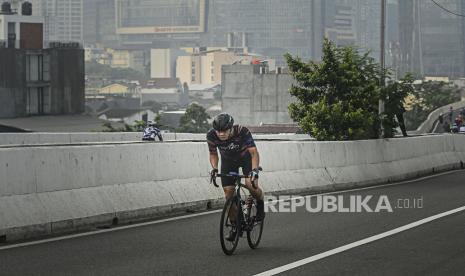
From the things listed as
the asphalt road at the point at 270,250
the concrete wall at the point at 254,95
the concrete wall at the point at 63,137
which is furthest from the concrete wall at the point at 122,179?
the concrete wall at the point at 254,95

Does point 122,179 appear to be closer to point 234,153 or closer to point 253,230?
point 253,230

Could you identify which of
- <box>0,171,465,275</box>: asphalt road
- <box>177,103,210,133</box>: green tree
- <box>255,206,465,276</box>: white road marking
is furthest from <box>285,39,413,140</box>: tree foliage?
<box>177,103,210,133</box>: green tree

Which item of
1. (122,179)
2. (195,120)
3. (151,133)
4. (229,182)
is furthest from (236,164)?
(195,120)

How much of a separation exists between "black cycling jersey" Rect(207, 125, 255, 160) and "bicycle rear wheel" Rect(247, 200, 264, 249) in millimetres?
704

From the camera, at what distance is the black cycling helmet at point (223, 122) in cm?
1270

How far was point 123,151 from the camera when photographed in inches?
688

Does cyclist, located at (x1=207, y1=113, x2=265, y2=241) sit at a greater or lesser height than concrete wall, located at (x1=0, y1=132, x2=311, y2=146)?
greater

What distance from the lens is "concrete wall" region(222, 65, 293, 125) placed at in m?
151

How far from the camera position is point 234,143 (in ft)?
43.1

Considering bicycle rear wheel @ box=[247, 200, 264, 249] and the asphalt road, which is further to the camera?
bicycle rear wheel @ box=[247, 200, 264, 249]

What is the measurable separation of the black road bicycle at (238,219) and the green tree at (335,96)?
1818cm

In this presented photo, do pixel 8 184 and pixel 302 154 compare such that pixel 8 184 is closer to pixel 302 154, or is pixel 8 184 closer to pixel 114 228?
pixel 114 228

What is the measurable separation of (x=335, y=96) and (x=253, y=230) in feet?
65.0

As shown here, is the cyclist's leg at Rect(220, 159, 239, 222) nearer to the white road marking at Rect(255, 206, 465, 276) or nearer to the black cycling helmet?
the black cycling helmet
